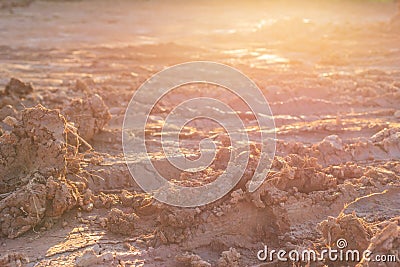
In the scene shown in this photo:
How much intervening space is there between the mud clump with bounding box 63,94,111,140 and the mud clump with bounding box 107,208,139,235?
1767mm

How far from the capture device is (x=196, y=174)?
5.21 metres

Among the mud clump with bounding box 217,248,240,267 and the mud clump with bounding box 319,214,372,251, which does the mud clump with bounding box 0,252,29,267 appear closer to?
the mud clump with bounding box 217,248,240,267

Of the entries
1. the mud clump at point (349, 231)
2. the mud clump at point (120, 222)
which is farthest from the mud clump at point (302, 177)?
the mud clump at point (120, 222)

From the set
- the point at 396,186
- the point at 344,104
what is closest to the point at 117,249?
the point at 396,186

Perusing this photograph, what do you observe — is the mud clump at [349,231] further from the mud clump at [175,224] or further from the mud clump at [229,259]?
the mud clump at [175,224]

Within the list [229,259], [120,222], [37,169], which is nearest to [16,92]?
[37,169]

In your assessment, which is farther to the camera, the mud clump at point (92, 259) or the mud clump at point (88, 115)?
the mud clump at point (88, 115)

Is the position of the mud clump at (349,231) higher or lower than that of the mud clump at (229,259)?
higher

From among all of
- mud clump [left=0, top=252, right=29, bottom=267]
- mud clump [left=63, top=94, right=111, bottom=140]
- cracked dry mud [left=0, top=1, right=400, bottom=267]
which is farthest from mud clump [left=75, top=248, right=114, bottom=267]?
mud clump [left=63, top=94, right=111, bottom=140]

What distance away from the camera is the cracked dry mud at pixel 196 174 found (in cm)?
426

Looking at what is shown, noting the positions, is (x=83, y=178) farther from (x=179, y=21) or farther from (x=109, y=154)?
(x=179, y=21)

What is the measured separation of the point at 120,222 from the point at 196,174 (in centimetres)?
100

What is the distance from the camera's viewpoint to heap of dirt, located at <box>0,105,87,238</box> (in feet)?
14.6

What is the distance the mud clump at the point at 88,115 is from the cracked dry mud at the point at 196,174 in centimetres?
1
